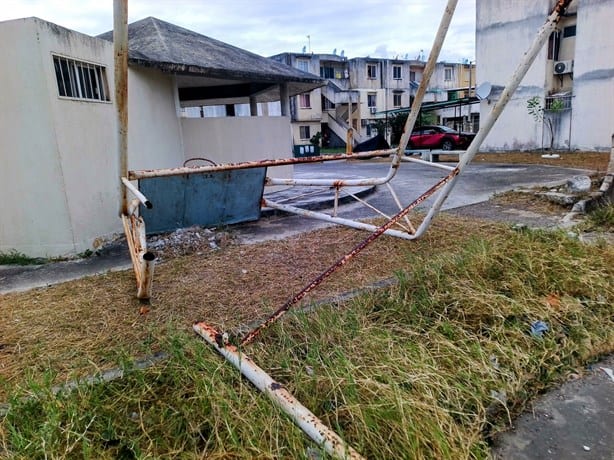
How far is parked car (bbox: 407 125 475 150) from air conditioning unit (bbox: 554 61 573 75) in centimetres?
452

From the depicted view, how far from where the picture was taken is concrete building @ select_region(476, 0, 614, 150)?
698 inches

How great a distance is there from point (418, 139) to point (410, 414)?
2170 centimetres

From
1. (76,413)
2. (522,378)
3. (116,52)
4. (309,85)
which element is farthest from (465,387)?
(309,85)

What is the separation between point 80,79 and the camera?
5418 mm

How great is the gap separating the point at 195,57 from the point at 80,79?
233 cm

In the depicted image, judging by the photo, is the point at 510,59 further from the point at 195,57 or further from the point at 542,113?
the point at 195,57

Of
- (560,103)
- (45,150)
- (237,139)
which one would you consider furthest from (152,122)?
(560,103)

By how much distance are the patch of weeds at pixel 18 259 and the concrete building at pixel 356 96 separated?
26.6 metres

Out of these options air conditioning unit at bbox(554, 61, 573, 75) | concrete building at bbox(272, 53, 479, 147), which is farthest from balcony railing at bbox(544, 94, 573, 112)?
concrete building at bbox(272, 53, 479, 147)

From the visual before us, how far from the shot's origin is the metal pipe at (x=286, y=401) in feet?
5.83

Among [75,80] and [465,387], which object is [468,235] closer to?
[465,387]

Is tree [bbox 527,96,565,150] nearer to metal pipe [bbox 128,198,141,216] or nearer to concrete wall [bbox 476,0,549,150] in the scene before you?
concrete wall [bbox 476,0,549,150]

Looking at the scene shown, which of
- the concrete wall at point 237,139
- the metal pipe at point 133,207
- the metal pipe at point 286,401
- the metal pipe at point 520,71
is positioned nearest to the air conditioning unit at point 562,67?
the concrete wall at point 237,139

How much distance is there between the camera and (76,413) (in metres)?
2.04
